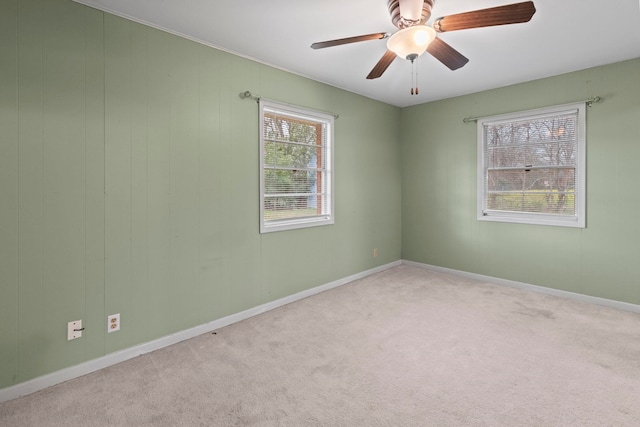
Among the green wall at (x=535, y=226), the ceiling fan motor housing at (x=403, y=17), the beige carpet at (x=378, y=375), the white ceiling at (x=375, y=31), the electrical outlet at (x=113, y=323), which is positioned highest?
the white ceiling at (x=375, y=31)

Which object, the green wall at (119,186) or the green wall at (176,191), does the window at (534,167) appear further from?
the green wall at (119,186)

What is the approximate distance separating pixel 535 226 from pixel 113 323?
14.6ft

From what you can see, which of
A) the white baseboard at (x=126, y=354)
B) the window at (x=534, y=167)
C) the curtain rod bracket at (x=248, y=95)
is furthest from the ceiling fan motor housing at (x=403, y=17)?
the white baseboard at (x=126, y=354)

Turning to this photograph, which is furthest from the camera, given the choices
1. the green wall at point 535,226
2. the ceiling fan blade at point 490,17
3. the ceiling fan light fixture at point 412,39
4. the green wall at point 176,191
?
the green wall at point 535,226

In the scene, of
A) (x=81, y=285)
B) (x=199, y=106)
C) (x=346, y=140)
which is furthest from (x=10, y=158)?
(x=346, y=140)

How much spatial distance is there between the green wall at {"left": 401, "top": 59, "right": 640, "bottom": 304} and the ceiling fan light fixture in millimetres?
2639

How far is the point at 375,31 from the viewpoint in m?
2.63

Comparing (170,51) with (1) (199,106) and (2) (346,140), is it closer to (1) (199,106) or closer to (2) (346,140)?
(1) (199,106)

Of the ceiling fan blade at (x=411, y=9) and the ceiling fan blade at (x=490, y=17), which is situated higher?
the ceiling fan blade at (x=411, y=9)

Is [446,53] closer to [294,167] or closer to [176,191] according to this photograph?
[294,167]

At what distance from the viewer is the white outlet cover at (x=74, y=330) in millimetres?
2191

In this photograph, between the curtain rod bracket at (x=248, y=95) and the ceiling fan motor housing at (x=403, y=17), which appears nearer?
the ceiling fan motor housing at (x=403, y=17)

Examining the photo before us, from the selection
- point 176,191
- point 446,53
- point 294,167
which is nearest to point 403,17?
point 446,53

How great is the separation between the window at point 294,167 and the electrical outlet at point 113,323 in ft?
4.61
